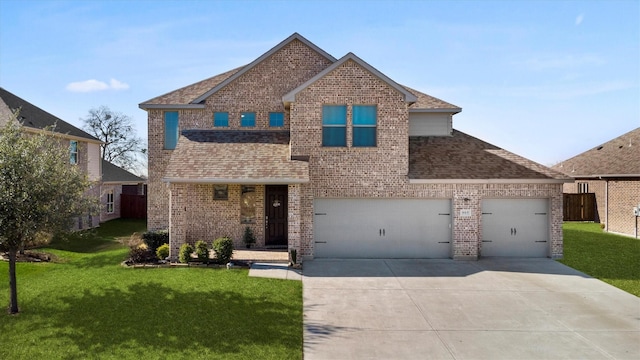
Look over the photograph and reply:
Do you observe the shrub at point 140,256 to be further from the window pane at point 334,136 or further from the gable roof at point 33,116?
the gable roof at point 33,116

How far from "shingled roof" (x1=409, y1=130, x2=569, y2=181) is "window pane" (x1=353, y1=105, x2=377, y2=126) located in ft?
7.89

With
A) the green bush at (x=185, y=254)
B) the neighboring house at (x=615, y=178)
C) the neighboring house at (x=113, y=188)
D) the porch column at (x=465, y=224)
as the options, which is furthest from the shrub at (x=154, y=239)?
the neighboring house at (x=615, y=178)

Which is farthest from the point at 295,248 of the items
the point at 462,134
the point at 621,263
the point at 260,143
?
the point at 621,263

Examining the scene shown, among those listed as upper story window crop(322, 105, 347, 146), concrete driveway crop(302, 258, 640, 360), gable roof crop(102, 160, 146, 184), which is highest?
upper story window crop(322, 105, 347, 146)

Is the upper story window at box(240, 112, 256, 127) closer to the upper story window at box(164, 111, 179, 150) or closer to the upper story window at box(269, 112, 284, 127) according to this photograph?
the upper story window at box(269, 112, 284, 127)

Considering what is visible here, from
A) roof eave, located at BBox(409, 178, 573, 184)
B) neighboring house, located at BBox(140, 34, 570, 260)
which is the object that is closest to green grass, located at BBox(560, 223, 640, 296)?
neighboring house, located at BBox(140, 34, 570, 260)

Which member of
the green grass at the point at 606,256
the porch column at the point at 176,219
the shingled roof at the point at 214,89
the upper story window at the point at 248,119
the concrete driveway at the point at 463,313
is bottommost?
the concrete driveway at the point at 463,313

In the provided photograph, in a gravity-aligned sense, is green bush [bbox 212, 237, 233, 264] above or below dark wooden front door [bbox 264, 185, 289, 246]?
below

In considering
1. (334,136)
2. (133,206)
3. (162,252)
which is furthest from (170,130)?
(133,206)

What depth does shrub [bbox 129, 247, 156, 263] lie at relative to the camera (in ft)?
45.5

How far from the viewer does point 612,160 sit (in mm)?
24812

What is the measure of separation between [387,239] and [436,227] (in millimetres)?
1922

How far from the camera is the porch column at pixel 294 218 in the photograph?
13.8 metres

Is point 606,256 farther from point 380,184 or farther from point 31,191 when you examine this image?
point 31,191
